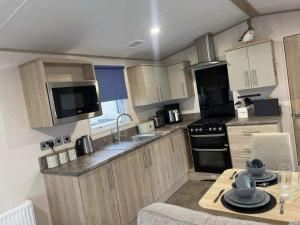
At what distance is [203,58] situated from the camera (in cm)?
425

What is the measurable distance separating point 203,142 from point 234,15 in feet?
6.32

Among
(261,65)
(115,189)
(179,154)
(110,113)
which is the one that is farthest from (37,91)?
(261,65)

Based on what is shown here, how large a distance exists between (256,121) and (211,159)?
3.04 feet

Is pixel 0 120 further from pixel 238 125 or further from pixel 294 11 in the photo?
pixel 294 11

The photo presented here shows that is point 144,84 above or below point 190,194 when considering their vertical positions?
above

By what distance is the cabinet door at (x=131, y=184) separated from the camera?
2.74m


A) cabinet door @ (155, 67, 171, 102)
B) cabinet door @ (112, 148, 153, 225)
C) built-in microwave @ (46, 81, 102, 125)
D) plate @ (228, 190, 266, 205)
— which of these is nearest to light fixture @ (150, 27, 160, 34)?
built-in microwave @ (46, 81, 102, 125)

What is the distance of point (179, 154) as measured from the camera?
4027 mm

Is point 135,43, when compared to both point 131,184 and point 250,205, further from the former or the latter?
point 250,205

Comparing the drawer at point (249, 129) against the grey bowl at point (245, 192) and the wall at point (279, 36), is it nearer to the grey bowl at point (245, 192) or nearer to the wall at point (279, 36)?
the wall at point (279, 36)

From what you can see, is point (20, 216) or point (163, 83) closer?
point (20, 216)

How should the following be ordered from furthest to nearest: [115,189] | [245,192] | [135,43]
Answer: [135,43] → [115,189] → [245,192]

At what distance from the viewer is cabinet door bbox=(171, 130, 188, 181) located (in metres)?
3.90

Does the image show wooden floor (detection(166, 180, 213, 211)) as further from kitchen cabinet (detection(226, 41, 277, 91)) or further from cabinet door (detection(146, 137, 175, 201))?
kitchen cabinet (detection(226, 41, 277, 91))
